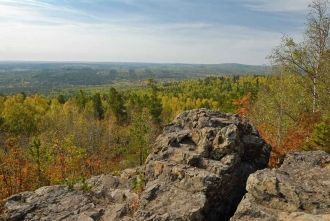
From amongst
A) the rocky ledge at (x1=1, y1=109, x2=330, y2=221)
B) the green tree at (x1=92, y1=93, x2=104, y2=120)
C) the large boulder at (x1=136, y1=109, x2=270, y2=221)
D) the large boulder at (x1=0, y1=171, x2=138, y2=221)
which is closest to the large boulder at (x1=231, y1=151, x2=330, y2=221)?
the rocky ledge at (x1=1, y1=109, x2=330, y2=221)

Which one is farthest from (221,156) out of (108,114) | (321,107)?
(108,114)

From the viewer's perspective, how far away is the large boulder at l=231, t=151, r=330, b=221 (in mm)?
12031

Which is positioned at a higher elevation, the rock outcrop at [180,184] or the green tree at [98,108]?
the rock outcrop at [180,184]

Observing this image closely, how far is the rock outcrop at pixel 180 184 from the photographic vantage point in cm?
1405

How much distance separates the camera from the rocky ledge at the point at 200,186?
12852mm

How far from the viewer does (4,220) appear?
15.7 metres

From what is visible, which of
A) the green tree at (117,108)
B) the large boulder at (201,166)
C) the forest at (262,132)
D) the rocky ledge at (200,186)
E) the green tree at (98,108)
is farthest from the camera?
the green tree at (98,108)

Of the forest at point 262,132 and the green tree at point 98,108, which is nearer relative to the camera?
the forest at point 262,132


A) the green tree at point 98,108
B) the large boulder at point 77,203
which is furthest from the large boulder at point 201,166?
the green tree at point 98,108

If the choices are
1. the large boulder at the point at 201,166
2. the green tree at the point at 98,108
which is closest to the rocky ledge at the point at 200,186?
the large boulder at the point at 201,166

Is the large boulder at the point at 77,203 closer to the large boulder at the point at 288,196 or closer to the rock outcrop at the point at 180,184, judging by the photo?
the rock outcrop at the point at 180,184

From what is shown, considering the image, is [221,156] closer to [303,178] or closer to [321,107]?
[303,178]

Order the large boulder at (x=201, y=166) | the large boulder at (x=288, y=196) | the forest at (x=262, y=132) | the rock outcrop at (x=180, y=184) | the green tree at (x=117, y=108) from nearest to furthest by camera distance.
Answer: the large boulder at (x=288, y=196)
the large boulder at (x=201, y=166)
the rock outcrop at (x=180, y=184)
the forest at (x=262, y=132)
the green tree at (x=117, y=108)

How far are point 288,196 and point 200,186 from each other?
3.25 metres
